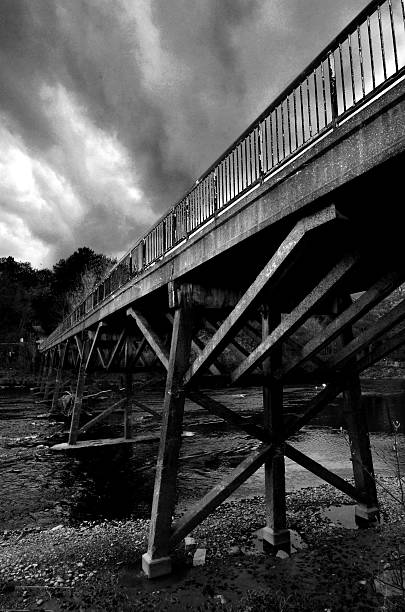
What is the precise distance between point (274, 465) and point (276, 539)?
3.21 ft

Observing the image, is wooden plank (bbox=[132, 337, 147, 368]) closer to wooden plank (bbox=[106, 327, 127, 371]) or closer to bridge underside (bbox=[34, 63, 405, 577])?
wooden plank (bbox=[106, 327, 127, 371])

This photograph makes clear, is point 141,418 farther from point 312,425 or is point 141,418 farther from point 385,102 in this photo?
point 385,102

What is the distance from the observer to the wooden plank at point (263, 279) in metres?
3.25

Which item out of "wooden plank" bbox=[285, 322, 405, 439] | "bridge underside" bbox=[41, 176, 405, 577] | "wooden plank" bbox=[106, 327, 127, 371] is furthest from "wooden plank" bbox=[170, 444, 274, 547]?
"wooden plank" bbox=[106, 327, 127, 371]

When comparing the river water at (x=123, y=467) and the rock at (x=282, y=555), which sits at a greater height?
the rock at (x=282, y=555)

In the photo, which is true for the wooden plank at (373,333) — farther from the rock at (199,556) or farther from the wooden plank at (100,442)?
the wooden plank at (100,442)

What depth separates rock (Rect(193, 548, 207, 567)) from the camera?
488cm

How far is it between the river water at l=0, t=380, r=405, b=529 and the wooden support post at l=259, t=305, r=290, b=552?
0.49m

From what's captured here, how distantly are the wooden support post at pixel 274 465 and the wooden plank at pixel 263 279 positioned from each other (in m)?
0.93

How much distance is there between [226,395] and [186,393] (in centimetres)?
2799

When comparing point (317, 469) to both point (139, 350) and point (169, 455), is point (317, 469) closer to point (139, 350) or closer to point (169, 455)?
point (169, 455)

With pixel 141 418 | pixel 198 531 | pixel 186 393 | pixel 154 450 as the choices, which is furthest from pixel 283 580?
pixel 141 418

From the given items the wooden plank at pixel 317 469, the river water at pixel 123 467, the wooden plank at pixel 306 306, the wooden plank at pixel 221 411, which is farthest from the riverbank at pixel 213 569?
the wooden plank at pixel 306 306

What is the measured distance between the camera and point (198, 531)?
593 cm
